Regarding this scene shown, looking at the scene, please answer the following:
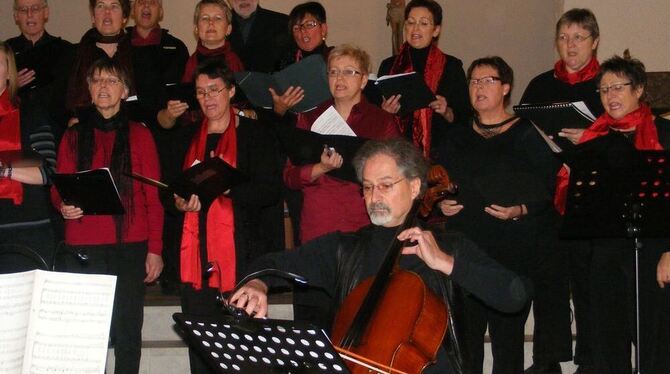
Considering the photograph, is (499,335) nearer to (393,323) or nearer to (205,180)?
(205,180)

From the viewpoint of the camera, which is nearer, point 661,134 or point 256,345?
point 256,345

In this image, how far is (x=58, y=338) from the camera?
291 centimetres

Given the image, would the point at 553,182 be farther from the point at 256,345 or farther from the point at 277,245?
the point at 256,345

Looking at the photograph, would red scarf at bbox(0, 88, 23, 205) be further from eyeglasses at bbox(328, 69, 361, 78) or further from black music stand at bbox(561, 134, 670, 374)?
black music stand at bbox(561, 134, 670, 374)

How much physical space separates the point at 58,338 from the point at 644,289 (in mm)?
2783

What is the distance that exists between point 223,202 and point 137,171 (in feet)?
1.48

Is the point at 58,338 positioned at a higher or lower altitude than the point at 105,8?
lower

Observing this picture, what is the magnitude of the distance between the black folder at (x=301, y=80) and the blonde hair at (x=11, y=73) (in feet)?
3.63

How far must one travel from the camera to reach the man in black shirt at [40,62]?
5434mm

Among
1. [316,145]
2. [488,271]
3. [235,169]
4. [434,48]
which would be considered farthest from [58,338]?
[434,48]

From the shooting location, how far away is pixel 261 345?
2609 mm

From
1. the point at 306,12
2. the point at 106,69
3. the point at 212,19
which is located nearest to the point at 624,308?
the point at 306,12

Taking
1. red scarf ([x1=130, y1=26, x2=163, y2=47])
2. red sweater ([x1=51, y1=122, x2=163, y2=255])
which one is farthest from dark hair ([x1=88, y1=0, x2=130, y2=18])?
red sweater ([x1=51, y1=122, x2=163, y2=255])

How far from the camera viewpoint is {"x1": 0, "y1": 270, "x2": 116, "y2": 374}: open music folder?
2.90 meters
